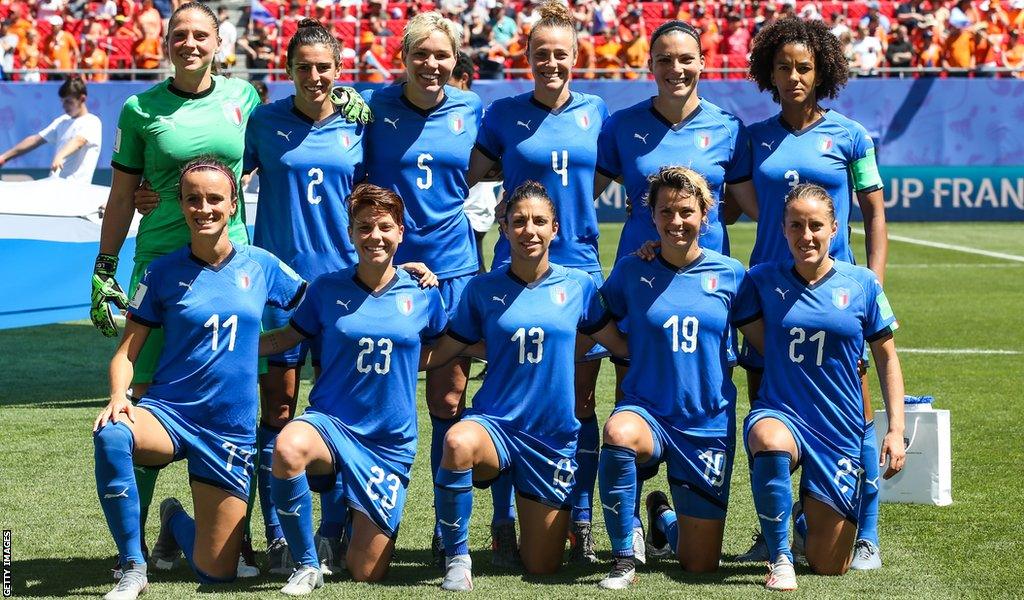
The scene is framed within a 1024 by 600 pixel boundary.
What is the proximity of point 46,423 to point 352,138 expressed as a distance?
3563 millimetres

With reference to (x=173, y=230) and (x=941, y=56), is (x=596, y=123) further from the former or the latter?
(x=941, y=56)

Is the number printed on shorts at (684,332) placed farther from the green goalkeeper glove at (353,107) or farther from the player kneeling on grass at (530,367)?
the green goalkeeper glove at (353,107)

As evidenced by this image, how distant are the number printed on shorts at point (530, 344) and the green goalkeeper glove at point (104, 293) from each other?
1402mm

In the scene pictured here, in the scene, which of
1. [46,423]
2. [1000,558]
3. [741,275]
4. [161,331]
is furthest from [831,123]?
[46,423]

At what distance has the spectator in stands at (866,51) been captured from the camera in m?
23.1

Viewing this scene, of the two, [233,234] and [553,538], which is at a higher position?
[233,234]

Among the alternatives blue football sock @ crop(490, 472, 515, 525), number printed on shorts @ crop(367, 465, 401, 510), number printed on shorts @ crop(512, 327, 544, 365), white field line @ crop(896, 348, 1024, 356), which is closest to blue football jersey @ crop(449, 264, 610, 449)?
number printed on shorts @ crop(512, 327, 544, 365)

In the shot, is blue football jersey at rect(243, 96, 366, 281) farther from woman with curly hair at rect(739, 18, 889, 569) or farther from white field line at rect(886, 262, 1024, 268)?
white field line at rect(886, 262, 1024, 268)

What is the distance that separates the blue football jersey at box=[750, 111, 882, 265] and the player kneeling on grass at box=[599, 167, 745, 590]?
35 centimetres

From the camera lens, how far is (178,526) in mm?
5016

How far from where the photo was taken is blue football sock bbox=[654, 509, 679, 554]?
5.25 metres

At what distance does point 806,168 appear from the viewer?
17.4 feet

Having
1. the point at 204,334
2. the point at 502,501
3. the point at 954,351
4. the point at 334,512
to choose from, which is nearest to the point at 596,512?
the point at 502,501

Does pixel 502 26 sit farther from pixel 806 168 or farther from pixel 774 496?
pixel 774 496
